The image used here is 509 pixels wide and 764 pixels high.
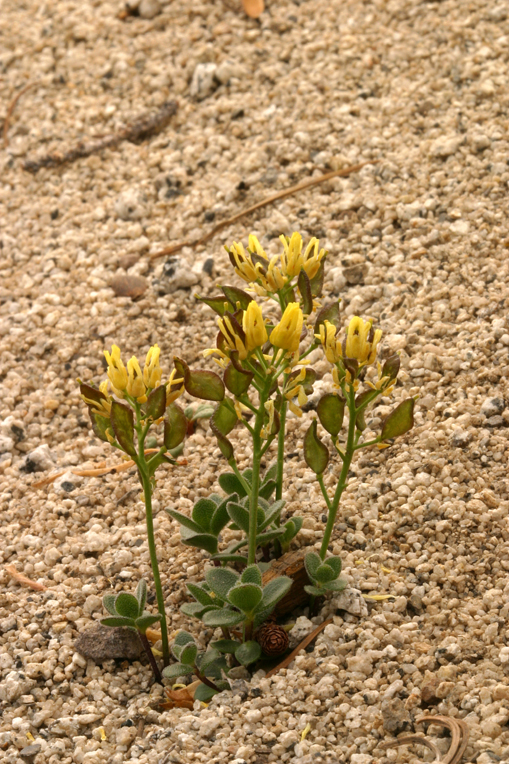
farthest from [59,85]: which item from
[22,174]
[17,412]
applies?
[17,412]

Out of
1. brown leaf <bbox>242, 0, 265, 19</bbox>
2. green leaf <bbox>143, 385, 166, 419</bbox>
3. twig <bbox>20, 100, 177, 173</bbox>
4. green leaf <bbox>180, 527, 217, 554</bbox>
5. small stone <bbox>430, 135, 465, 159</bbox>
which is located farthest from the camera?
brown leaf <bbox>242, 0, 265, 19</bbox>

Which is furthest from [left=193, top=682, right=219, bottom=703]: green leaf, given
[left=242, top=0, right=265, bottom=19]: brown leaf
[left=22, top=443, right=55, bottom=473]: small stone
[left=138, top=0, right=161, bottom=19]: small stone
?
[left=138, top=0, right=161, bottom=19]: small stone

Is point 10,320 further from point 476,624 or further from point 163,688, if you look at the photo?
point 476,624

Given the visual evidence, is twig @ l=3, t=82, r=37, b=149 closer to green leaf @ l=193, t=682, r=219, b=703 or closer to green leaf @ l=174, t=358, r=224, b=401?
green leaf @ l=174, t=358, r=224, b=401

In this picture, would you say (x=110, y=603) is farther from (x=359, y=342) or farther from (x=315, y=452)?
(x=359, y=342)

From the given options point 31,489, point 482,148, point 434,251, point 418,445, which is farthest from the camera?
point 482,148
